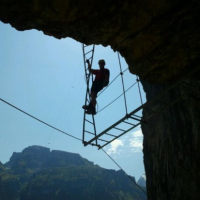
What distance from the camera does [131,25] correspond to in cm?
709

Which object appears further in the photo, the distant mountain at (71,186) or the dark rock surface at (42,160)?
the dark rock surface at (42,160)

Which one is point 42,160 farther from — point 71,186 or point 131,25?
point 131,25

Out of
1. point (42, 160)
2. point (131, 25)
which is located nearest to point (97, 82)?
point (131, 25)

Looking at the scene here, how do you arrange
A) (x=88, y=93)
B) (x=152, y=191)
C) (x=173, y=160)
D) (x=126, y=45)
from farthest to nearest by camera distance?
1. (x=152, y=191)
2. (x=173, y=160)
3. (x=88, y=93)
4. (x=126, y=45)

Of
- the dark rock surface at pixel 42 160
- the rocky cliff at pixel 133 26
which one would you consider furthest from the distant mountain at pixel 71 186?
the rocky cliff at pixel 133 26

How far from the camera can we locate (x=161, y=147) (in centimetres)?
1570

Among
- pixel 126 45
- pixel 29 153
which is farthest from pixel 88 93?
pixel 29 153

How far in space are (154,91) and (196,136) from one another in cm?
825

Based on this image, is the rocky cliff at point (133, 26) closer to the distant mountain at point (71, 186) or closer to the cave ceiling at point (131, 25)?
the cave ceiling at point (131, 25)

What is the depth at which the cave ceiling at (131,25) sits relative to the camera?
21.3 ft

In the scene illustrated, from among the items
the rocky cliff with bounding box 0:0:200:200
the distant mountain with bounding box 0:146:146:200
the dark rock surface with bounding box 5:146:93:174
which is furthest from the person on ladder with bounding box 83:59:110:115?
the dark rock surface with bounding box 5:146:93:174

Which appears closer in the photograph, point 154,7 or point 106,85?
point 154,7

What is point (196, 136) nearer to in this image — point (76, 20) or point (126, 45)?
point (126, 45)

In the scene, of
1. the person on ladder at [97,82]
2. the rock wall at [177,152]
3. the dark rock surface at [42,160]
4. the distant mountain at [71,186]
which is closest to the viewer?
the person on ladder at [97,82]
